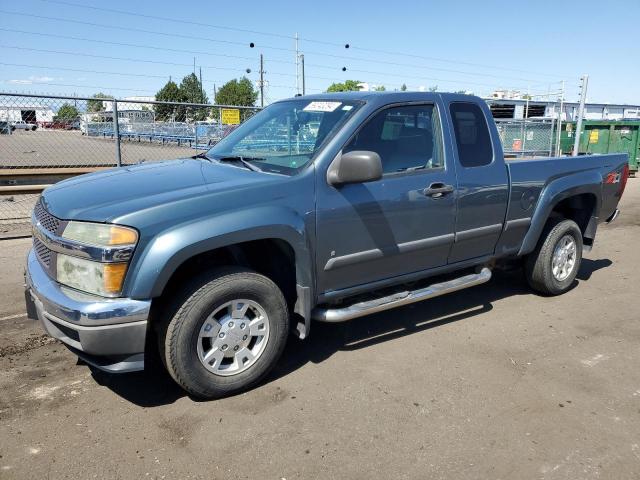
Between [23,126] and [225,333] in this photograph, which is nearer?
[225,333]

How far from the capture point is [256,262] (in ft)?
11.8

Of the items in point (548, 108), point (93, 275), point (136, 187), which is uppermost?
point (548, 108)

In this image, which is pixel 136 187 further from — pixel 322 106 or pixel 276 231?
pixel 322 106

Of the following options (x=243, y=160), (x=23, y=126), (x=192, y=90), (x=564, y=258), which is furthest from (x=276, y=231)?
(x=192, y=90)

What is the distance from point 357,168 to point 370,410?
1.53m

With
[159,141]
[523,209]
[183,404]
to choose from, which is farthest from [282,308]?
[159,141]

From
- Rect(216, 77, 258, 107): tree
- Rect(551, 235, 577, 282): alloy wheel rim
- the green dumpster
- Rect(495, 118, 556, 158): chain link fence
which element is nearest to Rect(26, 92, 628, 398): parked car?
Rect(551, 235, 577, 282): alloy wheel rim

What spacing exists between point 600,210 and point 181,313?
180 inches

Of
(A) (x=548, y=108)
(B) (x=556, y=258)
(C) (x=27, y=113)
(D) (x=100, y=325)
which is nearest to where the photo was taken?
(D) (x=100, y=325)

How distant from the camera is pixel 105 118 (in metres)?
10.4

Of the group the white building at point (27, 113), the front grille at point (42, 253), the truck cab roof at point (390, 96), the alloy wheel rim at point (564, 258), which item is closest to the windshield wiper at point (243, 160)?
the truck cab roof at point (390, 96)

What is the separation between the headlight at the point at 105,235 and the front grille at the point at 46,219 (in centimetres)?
28

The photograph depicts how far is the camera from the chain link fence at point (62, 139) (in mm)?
8008

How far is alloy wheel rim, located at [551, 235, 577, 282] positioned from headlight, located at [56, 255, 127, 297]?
4.16m
